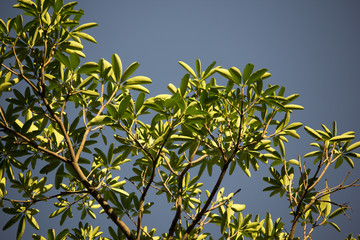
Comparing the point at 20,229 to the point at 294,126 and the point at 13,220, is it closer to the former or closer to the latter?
the point at 13,220

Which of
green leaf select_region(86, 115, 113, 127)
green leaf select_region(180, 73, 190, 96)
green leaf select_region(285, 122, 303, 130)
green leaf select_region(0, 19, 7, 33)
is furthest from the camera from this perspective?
green leaf select_region(285, 122, 303, 130)

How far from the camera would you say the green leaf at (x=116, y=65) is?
191 centimetres

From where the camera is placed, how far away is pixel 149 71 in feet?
93.6

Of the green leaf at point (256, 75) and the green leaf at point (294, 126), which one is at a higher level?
the green leaf at point (256, 75)

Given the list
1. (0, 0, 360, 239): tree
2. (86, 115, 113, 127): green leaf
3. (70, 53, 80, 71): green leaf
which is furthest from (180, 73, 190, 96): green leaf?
(70, 53, 80, 71): green leaf

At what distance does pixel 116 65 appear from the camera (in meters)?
1.94

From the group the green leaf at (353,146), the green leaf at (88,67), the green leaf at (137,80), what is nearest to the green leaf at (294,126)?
Answer: the green leaf at (353,146)

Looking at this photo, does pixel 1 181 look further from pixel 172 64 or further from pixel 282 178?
pixel 172 64

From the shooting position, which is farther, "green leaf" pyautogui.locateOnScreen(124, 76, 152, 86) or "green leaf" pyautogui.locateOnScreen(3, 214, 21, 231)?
"green leaf" pyautogui.locateOnScreen(3, 214, 21, 231)

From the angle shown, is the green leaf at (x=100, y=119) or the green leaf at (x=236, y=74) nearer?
the green leaf at (x=100, y=119)

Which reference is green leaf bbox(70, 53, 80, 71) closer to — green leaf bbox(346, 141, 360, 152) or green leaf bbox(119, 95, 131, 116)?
green leaf bbox(119, 95, 131, 116)

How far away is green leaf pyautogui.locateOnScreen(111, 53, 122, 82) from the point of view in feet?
6.27

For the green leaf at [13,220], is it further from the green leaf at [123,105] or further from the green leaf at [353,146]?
the green leaf at [353,146]

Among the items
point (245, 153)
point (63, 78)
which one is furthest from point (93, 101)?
point (245, 153)
